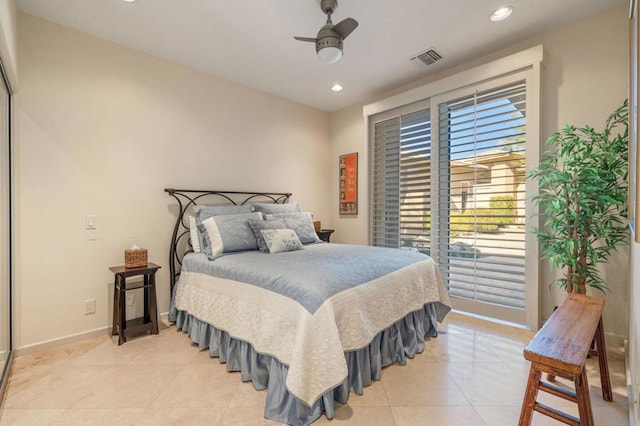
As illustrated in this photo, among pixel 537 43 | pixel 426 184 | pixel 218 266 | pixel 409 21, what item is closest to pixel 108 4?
pixel 218 266

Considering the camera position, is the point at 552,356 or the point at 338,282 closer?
the point at 552,356

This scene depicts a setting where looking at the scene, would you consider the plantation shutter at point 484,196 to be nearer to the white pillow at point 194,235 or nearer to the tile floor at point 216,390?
the tile floor at point 216,390

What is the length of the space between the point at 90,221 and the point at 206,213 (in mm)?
986

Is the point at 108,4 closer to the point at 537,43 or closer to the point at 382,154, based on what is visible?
the point at 382,154

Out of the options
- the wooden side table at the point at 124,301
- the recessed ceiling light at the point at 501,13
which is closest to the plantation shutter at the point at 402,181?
the recessed ceiling light at the point at 501,13

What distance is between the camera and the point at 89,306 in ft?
8.80

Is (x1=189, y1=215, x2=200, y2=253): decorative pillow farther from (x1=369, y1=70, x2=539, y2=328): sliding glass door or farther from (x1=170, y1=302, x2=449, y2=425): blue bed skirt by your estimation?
(x1=369, y1=70, x2=539, y2=328): sliding glass door

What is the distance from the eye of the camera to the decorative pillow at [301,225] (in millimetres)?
3242

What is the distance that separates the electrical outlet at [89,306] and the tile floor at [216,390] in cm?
27

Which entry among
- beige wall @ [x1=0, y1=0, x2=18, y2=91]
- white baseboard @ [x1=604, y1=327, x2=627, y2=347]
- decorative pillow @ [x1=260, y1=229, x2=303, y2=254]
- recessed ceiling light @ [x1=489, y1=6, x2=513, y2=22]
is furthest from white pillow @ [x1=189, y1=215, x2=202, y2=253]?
white baseboard @ [x1=604, y1=327, x2=627, y2=347]

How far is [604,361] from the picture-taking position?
183cm

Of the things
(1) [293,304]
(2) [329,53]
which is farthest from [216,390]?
(2) [329,53]

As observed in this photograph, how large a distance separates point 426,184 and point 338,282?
7.45 feet

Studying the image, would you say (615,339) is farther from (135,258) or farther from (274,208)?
(135,258)
